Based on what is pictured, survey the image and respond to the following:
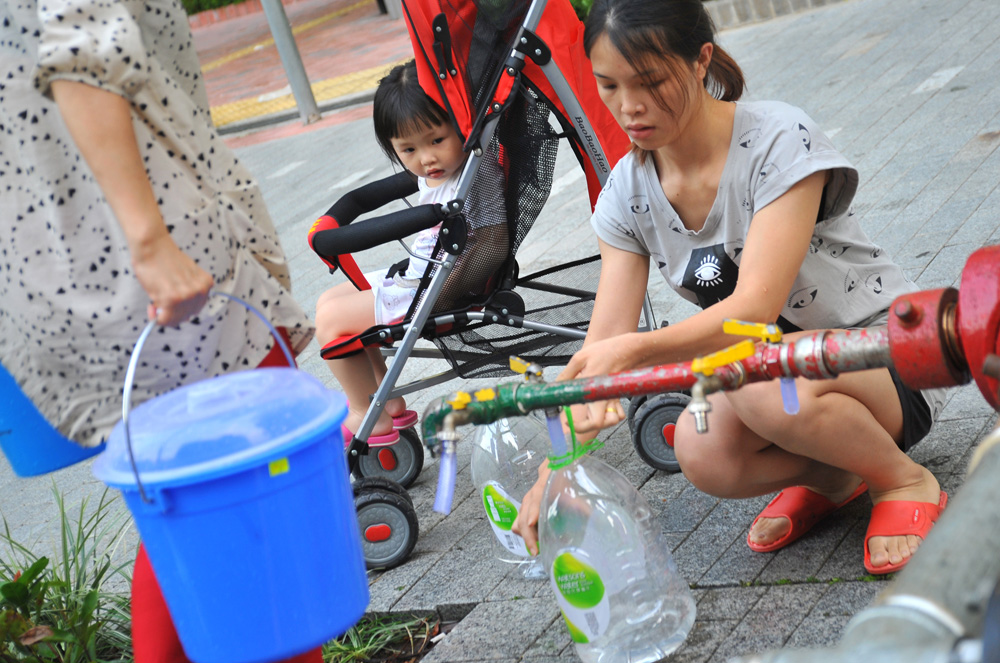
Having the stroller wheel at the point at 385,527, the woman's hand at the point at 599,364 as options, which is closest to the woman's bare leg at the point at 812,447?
the woman's hand at the point at 599,364

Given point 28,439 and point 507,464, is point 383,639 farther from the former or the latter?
point 28,439

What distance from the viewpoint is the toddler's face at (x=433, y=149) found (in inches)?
114

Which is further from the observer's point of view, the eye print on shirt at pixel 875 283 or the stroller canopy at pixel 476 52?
the stroller canopy at pixel 476 52

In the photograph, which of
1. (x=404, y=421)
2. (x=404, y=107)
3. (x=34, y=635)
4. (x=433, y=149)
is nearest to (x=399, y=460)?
(x=404, y=421)

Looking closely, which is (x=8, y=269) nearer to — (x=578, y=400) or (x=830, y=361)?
(x=578, y=400)

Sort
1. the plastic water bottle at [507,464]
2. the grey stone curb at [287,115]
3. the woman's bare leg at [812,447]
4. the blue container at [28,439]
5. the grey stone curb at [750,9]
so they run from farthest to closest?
the grey stone curb at [287,115] → the grey stone curb at [750,9] → the plastic water bottle at [507,464] → the woman's bare leg at [812,447] → the blue container at [28,439]

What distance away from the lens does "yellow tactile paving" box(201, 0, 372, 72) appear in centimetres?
1738

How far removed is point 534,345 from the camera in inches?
113

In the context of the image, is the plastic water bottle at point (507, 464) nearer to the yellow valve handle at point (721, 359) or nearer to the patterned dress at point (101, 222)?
the patterned dress at point (101, 222)

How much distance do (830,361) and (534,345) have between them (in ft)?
5.71

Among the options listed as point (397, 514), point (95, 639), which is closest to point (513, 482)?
point (397, 514)

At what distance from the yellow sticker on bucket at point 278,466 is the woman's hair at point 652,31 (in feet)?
3.30

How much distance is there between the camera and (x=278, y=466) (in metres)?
1.48

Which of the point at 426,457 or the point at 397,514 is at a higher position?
the point at 397,514
